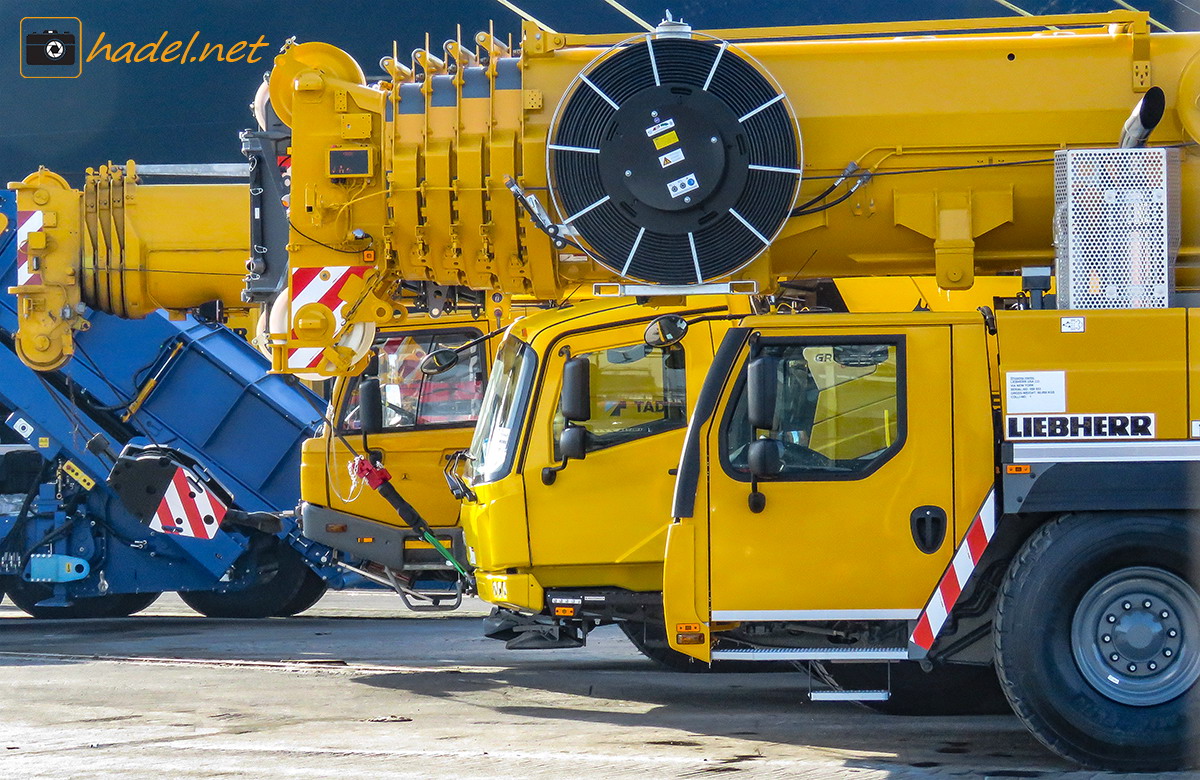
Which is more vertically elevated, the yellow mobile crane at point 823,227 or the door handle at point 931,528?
the yellow mobile crane at point 823,227

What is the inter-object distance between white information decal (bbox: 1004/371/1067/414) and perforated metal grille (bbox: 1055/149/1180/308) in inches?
14.6

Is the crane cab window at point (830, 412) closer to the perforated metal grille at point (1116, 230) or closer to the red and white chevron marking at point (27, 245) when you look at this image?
the perforated metal grille at point (1116, 230)

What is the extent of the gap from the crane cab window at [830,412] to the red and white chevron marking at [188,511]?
20.1 feet

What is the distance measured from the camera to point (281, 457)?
473 inches

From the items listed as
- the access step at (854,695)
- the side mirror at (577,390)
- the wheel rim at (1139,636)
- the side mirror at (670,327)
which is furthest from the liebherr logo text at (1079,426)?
the side mirror at (577,390)

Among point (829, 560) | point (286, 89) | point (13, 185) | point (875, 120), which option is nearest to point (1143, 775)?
point (829, 560)

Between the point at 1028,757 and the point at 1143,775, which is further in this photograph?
the point at 1028,757

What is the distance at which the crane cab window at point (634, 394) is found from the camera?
7.90 metres

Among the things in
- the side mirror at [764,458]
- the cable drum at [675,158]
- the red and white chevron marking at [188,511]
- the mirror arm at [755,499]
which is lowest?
the red and white chevron marking at [188,511]

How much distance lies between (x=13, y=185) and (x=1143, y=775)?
7456 millimetres

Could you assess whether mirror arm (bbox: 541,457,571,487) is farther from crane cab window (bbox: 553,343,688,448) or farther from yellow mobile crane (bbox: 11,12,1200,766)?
yellow mobile crane (bbox: 11,12,1200,766)

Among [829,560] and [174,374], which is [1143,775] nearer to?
[829,560]

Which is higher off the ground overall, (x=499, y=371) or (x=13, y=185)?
(x=13, y=185)

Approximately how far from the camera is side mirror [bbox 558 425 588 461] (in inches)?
304
